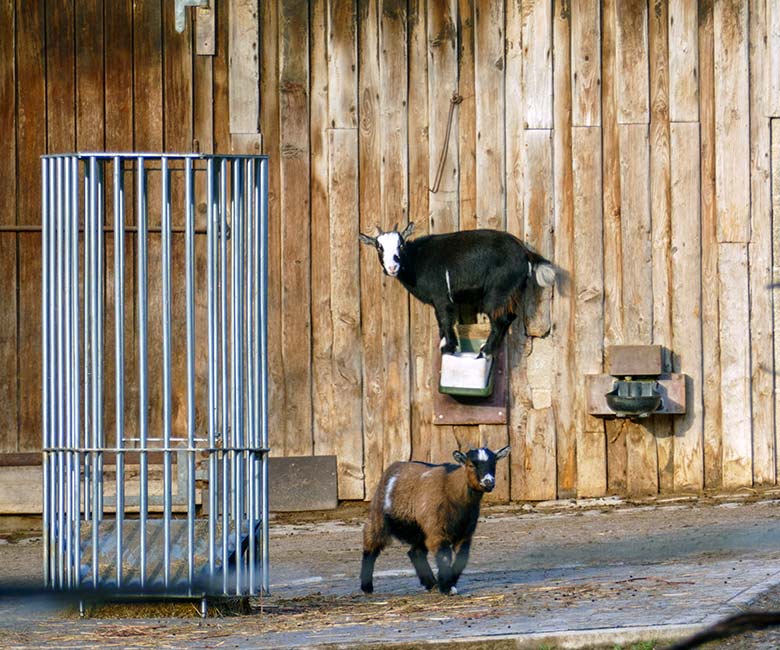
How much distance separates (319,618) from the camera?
20.2ft

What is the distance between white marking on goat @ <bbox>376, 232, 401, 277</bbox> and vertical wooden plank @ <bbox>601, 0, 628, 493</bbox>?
5.51 feet

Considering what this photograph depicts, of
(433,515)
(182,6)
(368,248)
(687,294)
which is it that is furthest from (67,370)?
(687,294)

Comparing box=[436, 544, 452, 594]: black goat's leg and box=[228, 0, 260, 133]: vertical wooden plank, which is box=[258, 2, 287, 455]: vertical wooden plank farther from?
box=[436, 544, 452, 594]: black goat's leg

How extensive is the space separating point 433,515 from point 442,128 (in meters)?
3.96

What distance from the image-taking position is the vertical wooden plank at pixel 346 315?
10211 mm

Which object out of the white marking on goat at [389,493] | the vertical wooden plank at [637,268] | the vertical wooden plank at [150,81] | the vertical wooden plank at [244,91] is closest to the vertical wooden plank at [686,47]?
the vertical wooden plank at [637,268]

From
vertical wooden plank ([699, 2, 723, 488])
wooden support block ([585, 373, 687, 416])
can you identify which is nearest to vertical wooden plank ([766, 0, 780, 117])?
vertical wooden plank ([699, 2, 723, 488])

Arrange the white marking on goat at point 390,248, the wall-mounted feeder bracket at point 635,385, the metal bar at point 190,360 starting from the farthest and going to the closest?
the wall-mounted feeder bracket at point 635,385
the white marking on goat at point 390,248
the metal bar at point 190,360

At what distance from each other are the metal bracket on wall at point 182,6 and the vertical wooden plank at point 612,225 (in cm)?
308

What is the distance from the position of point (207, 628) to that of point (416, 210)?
488 cm

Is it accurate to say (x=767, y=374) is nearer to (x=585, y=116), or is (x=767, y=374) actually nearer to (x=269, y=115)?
(x=585, y=116)

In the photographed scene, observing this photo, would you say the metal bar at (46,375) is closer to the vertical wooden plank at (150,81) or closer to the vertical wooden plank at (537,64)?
the vertical wooden plank at (150,81)

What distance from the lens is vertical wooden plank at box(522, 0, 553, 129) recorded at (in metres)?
10.2

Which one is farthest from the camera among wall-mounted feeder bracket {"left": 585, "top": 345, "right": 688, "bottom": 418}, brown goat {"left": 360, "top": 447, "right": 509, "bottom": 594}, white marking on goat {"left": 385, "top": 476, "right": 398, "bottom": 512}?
wall-mounted feeder bracket {"left": 585, "top": 345, "right": 688, "bottom": 418}
